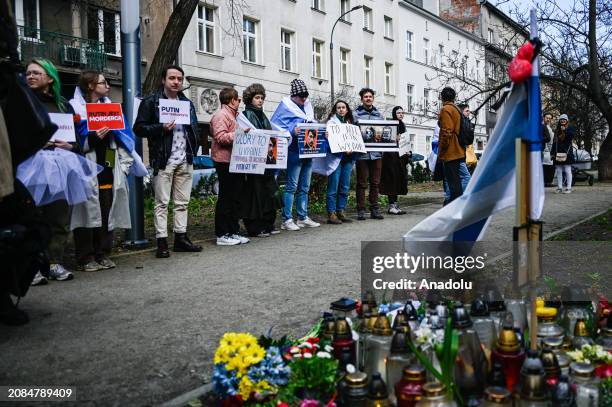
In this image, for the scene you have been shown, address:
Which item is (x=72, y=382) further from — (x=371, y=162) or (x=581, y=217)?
(x=581, y=217)

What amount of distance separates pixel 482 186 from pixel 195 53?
942 inches

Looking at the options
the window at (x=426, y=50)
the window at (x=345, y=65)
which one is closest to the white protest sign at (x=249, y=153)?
the window at (x=345, y=65)

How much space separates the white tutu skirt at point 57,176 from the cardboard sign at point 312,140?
413 centimetres

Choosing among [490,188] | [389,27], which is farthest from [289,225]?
[389,27]

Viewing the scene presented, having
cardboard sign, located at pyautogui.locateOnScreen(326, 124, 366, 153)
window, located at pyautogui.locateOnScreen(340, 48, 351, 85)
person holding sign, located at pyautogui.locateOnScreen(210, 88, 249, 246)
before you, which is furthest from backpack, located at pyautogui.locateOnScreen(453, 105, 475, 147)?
window, located at pyautogui.locateOnScreen(340, 48, 351, 85)

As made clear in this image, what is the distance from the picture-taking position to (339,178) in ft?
34.2

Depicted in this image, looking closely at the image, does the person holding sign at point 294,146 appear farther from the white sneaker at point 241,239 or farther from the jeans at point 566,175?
the jeans at point 566,175

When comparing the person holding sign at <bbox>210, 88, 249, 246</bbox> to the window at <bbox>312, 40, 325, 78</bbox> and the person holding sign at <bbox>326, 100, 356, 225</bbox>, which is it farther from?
the window at <bbox>312, 40, 325, 78</bbox>

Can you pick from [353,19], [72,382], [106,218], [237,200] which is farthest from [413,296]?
[353,19]

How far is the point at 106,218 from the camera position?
6.65 meters

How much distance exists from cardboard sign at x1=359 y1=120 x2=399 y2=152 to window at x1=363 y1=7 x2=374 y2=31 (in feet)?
94.2

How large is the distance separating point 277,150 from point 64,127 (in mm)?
3628

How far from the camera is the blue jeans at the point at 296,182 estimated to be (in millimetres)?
9602

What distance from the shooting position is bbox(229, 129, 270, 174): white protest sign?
810 centimetres
